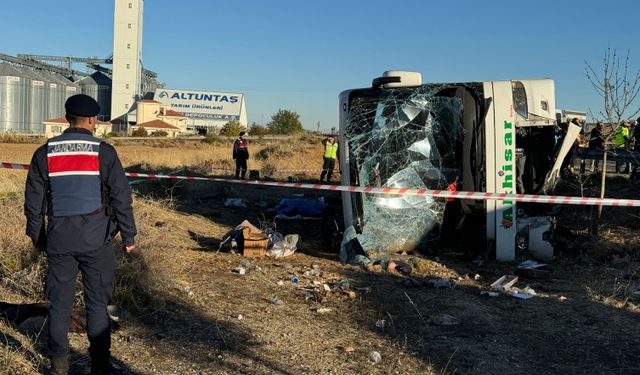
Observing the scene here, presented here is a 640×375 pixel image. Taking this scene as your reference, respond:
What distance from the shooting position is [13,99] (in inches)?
3113

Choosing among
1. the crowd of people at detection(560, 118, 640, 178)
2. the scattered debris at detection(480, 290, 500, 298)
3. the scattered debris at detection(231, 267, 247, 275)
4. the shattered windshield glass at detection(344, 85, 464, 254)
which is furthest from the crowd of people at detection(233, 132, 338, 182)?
the scattered debris at detection(480, 290, 500, 298)

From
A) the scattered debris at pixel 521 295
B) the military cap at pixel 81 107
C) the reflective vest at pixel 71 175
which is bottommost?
the scattered debris at pixel 521 295

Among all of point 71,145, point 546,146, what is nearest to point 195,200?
point 546,146

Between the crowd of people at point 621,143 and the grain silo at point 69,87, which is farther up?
the grain silo at point 69,87

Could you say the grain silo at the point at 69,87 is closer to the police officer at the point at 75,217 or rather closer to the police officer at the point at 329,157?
the police officer at the point at 329,157

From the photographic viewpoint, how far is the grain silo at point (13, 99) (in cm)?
7844

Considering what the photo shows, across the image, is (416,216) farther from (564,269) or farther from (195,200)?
(195,200)

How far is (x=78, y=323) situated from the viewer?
4.81 metres

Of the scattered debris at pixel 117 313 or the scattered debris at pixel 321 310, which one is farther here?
the scattered debris at pixel 321 310

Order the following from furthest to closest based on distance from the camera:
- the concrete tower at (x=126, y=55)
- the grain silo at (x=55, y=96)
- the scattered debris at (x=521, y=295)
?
1. the grain silo at (x=55, y=96)
2. the concrete tower at (x=126, y=55)
3. the scattered debris at (x=521, y=295)

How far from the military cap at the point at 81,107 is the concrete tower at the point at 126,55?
78423 mm

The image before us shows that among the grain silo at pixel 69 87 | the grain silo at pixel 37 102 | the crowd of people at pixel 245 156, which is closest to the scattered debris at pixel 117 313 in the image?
the crowd of people at pixel 245 156

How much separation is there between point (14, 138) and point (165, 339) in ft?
160

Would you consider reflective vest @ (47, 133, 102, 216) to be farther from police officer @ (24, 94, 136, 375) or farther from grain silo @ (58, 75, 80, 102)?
grain silo @ (58, 75, 80, 102)
